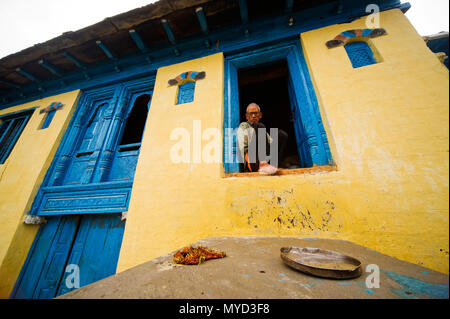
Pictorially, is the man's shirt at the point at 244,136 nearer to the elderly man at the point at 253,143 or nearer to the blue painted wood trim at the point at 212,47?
the elderly man at the point at 253,143

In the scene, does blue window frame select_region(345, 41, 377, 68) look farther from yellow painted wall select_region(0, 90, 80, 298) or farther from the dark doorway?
yellow painted wall select_region(0, 90, 80, 298)

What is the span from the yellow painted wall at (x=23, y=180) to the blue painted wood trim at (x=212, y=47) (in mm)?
538

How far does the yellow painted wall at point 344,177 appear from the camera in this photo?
96 cm

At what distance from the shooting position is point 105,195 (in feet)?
9.89

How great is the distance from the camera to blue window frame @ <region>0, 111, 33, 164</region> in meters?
4.49

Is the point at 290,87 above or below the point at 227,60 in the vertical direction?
below

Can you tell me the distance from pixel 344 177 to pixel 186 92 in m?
3.04
